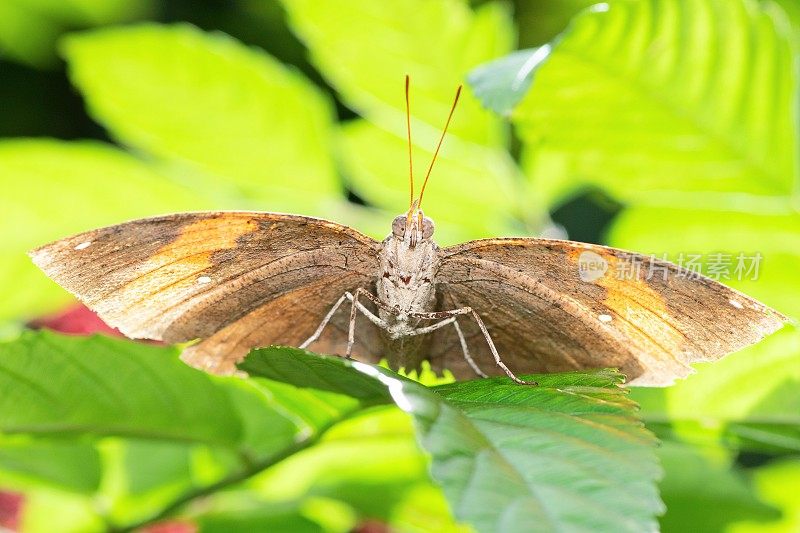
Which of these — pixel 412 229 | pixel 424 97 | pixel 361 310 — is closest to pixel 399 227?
pixel 412 229

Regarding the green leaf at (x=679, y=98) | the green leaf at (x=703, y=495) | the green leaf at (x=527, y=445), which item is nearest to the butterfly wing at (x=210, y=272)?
the green leaf at (x=527, y=445)

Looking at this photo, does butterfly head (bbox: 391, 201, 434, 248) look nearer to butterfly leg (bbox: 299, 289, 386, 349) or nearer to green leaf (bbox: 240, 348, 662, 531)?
butterfly leg (bbox: 299, 289, 386, 349)

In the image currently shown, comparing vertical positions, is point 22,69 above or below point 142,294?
above

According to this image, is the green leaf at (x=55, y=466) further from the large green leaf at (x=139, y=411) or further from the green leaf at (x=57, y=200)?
the green leaf at (x=57, y=200)

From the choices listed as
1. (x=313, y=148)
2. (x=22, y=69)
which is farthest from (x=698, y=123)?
(x=22, y=69)

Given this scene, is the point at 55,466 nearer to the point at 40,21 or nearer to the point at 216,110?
the point at 216,110

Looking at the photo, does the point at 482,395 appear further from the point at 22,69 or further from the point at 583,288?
the point at 22,69

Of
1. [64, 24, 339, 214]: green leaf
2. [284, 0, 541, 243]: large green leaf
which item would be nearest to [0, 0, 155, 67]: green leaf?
[64, 24, 339, 214]: green leaf
